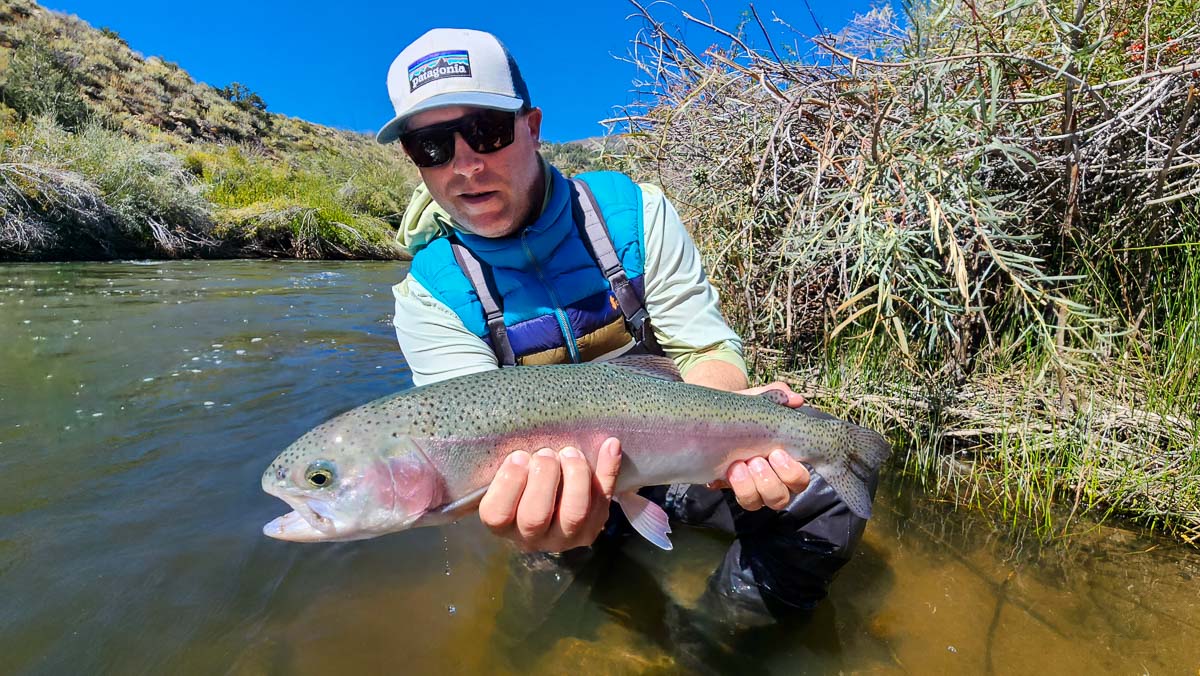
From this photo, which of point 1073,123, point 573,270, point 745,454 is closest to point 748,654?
point 745,454

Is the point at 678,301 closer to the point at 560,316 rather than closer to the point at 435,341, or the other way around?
the point at 560,316

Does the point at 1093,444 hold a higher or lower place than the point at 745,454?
lower

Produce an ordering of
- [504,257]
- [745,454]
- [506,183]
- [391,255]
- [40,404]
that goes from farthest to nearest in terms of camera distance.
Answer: [391,255] < [40,404] < [504,257] < [506,183] < [745,454]

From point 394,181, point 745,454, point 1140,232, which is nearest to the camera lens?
point 745,454

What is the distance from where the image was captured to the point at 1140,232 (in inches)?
131

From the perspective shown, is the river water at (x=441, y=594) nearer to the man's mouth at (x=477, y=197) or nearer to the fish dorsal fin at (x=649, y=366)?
the fish dorsal fin at (x=649, y=366)

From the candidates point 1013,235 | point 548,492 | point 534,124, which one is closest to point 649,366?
point 548,492

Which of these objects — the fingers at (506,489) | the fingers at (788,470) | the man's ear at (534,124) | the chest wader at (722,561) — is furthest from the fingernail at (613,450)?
the man's ear at (534,124)

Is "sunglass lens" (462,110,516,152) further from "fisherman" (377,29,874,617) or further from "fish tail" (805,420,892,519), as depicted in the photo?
"fish tail" (805,420,892,519)

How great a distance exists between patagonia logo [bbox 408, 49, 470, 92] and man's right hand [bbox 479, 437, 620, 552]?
169 centimetres

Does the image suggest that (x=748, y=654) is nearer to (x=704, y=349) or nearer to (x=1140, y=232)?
(x=704, y=349)

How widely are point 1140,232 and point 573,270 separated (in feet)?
10.6

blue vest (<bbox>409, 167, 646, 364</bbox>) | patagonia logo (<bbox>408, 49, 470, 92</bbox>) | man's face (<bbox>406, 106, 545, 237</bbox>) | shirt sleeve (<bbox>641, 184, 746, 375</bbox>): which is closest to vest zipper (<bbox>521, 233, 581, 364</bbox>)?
blue vest (<bbox>409, 167, 646, 364</bbox>)

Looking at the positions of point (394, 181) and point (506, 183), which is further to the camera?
point (394, 181)
